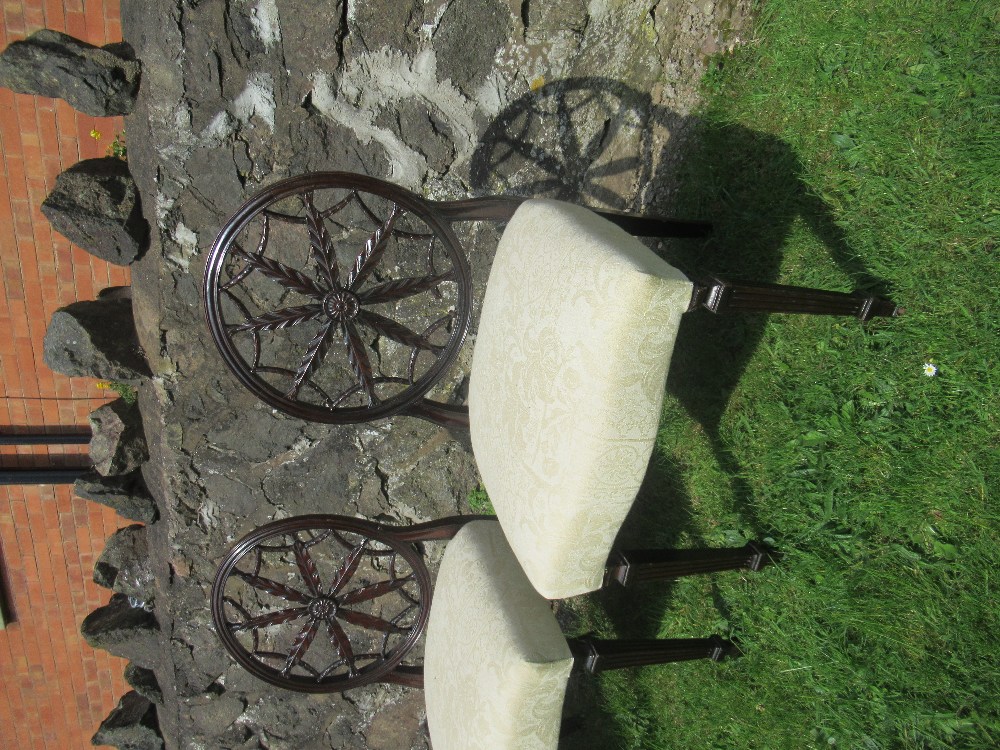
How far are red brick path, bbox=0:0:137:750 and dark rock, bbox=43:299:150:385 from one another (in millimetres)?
715

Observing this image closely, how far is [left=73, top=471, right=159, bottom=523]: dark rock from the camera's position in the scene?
2070 millimetres

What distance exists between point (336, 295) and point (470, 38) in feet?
2.61

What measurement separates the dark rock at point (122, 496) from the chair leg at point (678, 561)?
1388 mm

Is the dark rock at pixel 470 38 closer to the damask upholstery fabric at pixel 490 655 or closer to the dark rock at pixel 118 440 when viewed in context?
the damask upholstery fabric at pixel 490 655

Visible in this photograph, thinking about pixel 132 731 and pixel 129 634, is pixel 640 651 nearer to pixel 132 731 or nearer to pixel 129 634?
pixel 129 634

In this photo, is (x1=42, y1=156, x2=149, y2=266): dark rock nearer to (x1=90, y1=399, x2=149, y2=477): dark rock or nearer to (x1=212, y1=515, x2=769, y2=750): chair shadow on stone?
(x1=90, y1=399, x2=149, y2=477): dark rock

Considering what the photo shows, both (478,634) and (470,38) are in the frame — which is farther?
(470,38)

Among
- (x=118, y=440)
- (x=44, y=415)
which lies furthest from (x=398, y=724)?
(x=44, y=415)

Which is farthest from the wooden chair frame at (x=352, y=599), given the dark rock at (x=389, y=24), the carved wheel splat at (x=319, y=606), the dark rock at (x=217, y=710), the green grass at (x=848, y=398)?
the dark rock at (x=389, y=24)

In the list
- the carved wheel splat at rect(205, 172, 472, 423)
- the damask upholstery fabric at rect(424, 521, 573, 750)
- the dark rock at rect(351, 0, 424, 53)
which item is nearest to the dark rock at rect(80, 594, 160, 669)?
the carved wheel splat at rect(205, 172, 472, 423)

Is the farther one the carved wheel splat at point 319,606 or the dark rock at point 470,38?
the dark rock at point 470,38

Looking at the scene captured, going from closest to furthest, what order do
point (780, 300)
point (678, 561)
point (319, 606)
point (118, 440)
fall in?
point (780, 300), point (678, 561), point (319, 606), point (118, 440)

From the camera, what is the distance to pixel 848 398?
1.53 meters

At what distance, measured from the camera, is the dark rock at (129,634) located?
2219 mm
